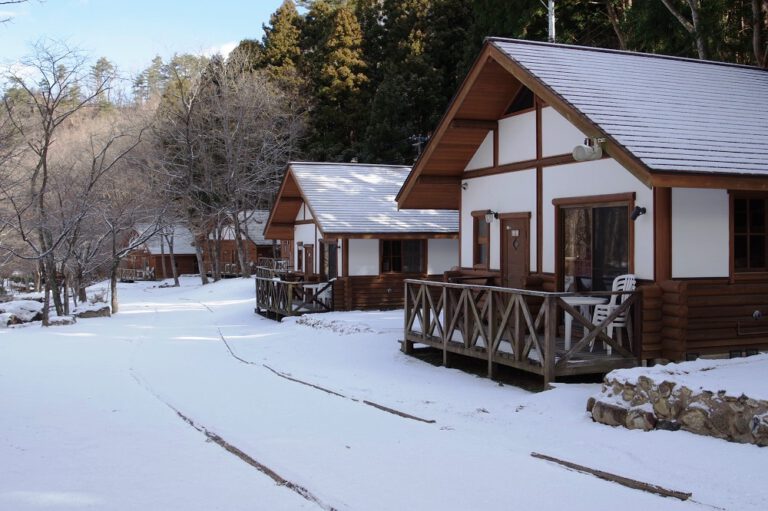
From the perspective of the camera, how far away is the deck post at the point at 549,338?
897 centimetres

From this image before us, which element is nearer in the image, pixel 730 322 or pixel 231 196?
pixel 730 322

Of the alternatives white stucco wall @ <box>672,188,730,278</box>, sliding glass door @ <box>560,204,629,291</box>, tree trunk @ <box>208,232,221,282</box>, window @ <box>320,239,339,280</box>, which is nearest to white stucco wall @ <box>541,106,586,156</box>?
sliding glass door @ <box>560,204,629,291</box>

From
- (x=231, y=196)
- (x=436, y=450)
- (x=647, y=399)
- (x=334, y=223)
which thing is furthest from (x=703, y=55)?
(x=231, y=196)

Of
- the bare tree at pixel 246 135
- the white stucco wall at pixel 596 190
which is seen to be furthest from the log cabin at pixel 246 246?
the white stucco wall at pixel 596 190

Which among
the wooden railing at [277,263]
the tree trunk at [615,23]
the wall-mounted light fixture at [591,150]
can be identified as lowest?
the wooden railing at [277,263]

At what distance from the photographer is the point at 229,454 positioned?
640 centimetres

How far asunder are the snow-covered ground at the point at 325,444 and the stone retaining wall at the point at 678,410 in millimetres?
150

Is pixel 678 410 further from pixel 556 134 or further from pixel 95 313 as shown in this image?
pixel 95 313

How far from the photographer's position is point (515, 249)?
43.2 feet

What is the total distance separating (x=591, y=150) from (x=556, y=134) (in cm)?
225

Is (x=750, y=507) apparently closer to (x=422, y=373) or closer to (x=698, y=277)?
(x=698, y=277)

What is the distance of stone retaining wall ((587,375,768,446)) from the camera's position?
6.00 m

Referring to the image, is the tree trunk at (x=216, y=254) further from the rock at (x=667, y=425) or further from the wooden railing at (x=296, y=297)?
the rock at (x=667, y=425)

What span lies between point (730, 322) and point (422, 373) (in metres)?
4.58
